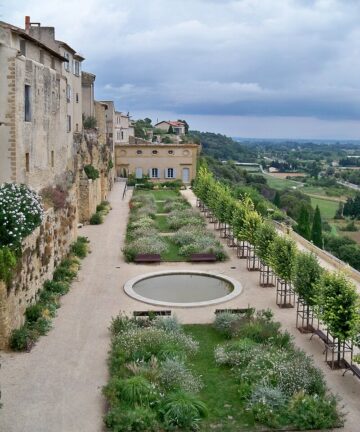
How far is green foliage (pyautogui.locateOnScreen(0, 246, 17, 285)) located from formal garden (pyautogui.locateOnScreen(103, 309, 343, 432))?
4046 mm

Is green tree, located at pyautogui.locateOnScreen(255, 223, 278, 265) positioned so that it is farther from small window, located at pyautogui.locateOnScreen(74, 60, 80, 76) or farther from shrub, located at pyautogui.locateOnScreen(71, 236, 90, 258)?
small window, located at pyautogui.locateOnScreen(74, 60, 80, 76)

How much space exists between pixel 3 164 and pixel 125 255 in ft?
31.9

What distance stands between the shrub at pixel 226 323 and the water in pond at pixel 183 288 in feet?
12.7

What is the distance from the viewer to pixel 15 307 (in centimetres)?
1784

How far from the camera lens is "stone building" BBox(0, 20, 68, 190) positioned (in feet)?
71.1

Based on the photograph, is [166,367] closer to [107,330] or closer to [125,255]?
[107,330]

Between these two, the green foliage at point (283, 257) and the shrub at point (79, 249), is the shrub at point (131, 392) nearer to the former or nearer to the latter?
the green foliage at point (283, 257)

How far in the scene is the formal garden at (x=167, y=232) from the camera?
30703mm

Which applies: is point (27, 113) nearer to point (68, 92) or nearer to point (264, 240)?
point (264, 240)

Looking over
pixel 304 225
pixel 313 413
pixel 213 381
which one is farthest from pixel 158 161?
pixel 313 413

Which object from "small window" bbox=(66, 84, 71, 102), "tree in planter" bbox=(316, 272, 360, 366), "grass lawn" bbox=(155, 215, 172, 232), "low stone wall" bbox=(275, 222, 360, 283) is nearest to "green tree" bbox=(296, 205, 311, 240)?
"low stone wall" bbox=(275, 222, 360, 283)

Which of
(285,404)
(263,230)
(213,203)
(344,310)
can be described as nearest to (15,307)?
(285,404)

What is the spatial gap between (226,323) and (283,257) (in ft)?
14.7

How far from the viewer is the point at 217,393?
14633 millimetres
